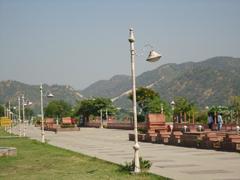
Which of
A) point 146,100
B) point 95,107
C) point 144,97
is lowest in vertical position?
point 95,107

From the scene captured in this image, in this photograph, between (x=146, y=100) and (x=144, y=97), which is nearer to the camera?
(x=146, y=100)

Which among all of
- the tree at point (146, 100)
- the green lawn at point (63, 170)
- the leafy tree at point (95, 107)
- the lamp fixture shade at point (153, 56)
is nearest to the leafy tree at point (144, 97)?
the tree at point (146, 100)

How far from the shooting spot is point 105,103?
3716 inches

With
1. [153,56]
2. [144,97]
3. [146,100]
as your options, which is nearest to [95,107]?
[144,97]

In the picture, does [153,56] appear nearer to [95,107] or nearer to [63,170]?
[63,170]

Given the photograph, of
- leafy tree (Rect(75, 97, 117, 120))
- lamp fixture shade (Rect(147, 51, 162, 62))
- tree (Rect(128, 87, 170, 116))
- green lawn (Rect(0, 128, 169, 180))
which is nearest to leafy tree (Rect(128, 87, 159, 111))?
tree (Rect(128, 87, 170, 116))

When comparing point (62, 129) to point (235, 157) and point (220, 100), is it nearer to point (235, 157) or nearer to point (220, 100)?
point (235, 157)

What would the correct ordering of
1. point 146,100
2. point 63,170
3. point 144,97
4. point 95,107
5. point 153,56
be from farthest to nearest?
point 95,107 < point 144,97 < point 146,100 < point 63,170 < point 153,56

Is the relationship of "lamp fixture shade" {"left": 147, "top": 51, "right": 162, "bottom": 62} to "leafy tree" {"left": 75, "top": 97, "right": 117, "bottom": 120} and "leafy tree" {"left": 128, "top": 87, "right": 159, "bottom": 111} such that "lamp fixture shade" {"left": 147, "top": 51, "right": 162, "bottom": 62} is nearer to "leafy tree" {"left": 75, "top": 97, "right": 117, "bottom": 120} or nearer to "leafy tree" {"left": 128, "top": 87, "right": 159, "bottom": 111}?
"leafy tree" {"left": 128, "top": 87, "right": 159, "bottom": 111}

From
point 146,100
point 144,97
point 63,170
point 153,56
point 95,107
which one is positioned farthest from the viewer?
point 95,107

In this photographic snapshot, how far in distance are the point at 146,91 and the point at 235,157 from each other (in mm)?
65971

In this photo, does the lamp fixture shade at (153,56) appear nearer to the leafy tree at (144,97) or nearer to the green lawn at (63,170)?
the green lawn at (63,170)

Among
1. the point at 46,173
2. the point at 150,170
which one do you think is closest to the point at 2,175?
the point at 46,173

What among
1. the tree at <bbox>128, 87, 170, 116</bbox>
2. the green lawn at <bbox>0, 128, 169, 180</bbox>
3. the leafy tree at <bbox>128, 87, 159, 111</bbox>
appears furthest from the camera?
the leafy tree at <bbox>128, 87, 159, 111</bbox>
